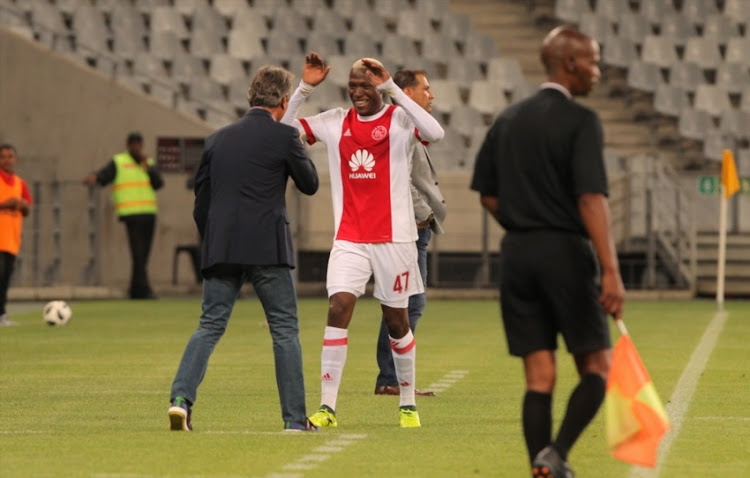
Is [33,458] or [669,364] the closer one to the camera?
[33,458]

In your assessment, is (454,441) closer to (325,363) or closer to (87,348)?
(325,363)

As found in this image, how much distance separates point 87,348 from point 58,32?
37.7 ft

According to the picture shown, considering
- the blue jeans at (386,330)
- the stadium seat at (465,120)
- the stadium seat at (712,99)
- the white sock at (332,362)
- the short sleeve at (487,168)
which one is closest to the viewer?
the short sleeve at (487,168)

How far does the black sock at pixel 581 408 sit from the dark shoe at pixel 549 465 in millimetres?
109

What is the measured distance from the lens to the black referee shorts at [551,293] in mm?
6008

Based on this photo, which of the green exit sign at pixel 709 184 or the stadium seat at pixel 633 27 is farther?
the stadium seat at pixel 633 27

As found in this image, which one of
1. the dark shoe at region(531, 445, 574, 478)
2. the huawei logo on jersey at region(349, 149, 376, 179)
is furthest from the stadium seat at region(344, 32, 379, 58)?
the dark shoe at region(531, 445, 574, 478)

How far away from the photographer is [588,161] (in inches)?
233

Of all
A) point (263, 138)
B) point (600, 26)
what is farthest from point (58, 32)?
point (263, 138)

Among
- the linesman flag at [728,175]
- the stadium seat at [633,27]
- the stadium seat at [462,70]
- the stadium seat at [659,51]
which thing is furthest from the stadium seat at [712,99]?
the linesman flag at [728,175]

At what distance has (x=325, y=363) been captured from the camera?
Result: 8258 mm

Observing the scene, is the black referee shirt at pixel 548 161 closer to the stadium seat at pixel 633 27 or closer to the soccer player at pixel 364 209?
the soccer player at pixel 364 209

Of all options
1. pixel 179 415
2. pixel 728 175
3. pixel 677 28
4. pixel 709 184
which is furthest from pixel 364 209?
pixel 677 28

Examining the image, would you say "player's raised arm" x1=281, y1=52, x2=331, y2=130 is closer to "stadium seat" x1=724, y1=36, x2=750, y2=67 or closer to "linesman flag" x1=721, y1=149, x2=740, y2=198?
"linesman flag" x1=721, y1=149, x2=740, y2=198
